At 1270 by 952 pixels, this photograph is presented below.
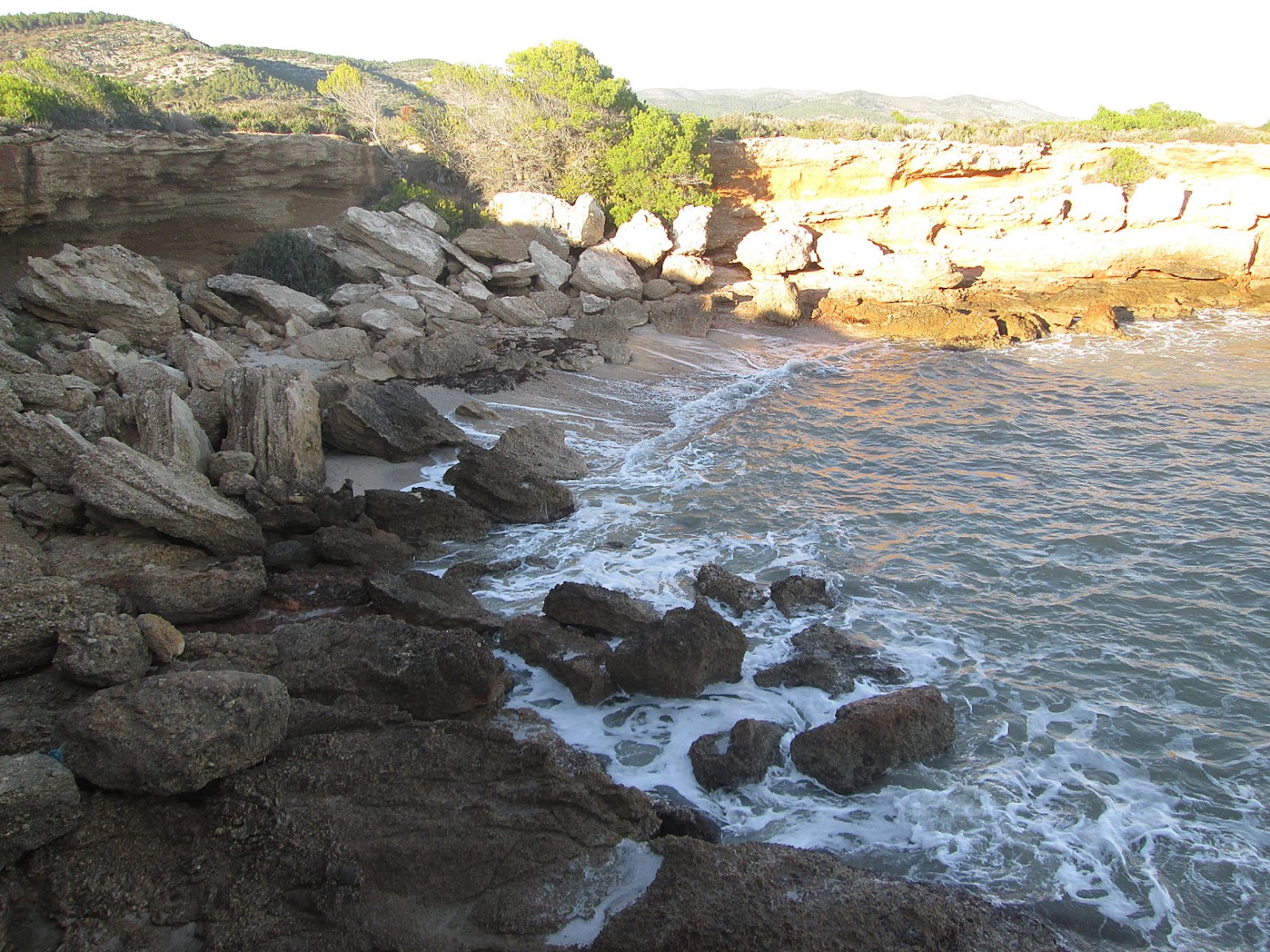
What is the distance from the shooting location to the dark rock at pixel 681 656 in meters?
7.21

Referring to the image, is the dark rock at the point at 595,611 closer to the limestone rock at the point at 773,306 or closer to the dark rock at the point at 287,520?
the dark rock at the point at 287,520

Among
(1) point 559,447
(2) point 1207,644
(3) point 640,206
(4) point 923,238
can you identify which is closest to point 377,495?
(1) point 559,447

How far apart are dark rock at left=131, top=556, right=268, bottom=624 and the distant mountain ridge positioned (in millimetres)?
71803

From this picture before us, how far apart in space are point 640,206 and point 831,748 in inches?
802

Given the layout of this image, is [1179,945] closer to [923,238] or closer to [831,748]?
[831,748]

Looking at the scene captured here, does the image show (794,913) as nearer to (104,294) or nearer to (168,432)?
(168,432)

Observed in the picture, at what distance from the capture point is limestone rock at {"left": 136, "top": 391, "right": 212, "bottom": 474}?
31.4ft

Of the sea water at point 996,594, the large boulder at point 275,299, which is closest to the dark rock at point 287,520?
the sea water at point 996,594

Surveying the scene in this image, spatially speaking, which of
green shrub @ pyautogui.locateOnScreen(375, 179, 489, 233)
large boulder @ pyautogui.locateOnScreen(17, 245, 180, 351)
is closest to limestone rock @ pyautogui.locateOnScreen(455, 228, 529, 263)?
green shrub @ pyautogui.locateOnScreen(375, 179, 489, 233)

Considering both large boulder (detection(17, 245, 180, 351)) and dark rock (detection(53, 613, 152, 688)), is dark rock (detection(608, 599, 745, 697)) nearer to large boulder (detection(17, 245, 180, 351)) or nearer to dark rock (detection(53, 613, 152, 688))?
dark rock (detection(53, 613, 152, 688))

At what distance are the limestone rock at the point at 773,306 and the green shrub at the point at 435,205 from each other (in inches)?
306

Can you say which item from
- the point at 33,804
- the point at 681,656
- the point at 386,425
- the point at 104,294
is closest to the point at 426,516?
the point at 386,425

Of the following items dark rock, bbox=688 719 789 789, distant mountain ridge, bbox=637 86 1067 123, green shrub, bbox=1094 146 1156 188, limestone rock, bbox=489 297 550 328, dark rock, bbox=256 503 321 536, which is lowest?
dark rock, bbox=688 719 789 789

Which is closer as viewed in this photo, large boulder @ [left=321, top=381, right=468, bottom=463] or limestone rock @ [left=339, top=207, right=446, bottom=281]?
large boulder @ [left=321, top=381, right=468, bottom=463]
